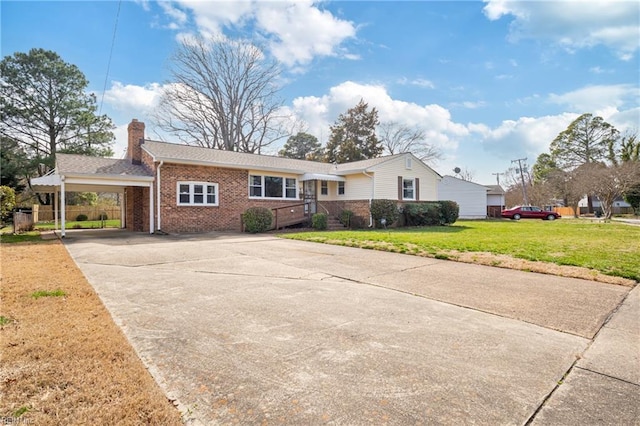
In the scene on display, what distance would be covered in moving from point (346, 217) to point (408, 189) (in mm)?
5254

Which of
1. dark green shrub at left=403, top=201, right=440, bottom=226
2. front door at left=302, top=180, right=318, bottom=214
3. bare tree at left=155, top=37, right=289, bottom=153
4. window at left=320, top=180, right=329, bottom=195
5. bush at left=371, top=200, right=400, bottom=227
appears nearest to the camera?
bush at left=371, top=200, right=400, bottom=227

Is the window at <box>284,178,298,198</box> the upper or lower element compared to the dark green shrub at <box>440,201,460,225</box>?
upper

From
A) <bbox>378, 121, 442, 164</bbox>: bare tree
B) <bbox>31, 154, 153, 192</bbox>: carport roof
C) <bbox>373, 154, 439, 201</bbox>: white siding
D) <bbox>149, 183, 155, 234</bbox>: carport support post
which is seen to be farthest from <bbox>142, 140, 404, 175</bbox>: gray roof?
<bbox>378, 121, 442, 164</bbox>: bare tree

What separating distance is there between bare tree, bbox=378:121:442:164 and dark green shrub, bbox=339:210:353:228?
26320mm

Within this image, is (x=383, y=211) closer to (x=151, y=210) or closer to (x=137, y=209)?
(x=151, y=210)

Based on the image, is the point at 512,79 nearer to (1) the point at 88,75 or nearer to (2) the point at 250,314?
(2) the point at 250,314

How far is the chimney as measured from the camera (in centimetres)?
1716

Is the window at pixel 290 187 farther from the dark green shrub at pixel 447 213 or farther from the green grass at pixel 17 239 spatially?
the green grass at pixel 17 239

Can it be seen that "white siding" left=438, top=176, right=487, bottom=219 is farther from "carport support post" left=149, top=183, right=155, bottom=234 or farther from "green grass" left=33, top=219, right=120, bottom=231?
"green grass" left=33, top=219, right=120, bottom=231

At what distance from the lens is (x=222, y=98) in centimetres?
3316

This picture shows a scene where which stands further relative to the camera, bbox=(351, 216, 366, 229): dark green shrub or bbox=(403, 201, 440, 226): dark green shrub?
bbox=(403, 201, 440, 226): dark green shrub

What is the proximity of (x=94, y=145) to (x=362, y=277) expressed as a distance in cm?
3346

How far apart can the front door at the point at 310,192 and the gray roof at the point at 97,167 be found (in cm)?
835

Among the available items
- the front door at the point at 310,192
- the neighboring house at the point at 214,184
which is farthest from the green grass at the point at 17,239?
the front door at the point at 310,192
